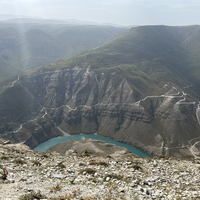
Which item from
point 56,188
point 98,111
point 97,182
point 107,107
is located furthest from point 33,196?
point 98,111

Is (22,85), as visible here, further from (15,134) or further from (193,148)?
(193,148)

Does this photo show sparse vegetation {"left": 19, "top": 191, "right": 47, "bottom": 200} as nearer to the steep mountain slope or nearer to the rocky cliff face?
the steep mountain slope

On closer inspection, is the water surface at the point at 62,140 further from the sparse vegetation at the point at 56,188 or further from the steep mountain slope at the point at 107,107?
the sparse vegetation at the point at 56,188

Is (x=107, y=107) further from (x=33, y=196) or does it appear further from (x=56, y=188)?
(x=33, y=196)

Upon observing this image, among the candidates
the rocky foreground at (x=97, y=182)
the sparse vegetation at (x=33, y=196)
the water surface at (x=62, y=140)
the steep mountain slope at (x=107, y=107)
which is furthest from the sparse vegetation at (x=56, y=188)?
the water surface at (x=62, y=140)

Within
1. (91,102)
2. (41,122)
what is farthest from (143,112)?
(41,122)

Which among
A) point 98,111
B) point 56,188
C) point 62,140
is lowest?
point 62,140

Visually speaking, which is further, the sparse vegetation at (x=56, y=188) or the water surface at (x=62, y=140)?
the water surface at (x=62, y=140)
